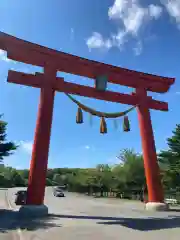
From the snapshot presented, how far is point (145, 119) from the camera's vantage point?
60.7ft

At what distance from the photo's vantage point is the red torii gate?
1459 centimetres

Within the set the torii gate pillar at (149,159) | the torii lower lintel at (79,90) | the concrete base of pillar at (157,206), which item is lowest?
the concrete base of pillar at (157,206)

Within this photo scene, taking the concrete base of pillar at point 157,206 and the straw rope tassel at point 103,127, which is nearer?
the concrete base of pillar at point 157,206

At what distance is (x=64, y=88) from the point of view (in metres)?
16.5

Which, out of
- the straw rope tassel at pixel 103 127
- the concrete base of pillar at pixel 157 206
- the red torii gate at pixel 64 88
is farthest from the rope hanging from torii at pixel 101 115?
the concrete base of pillar at pixel 157 206

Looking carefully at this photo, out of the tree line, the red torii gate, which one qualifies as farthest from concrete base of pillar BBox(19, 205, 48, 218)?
the tree line

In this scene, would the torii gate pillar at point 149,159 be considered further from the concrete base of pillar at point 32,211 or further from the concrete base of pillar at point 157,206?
the concrete base of pillar at point 32,211

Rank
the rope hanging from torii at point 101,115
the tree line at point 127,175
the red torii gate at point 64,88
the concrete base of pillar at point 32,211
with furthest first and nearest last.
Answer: the tree line at point 127,175, the rope hanging from torii at point 101,115, the red torii gate at point 64,88, the concrete base of pillar at point 32,211

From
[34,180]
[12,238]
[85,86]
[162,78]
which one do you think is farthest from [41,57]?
[12,238]

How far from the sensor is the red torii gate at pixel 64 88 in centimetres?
1459

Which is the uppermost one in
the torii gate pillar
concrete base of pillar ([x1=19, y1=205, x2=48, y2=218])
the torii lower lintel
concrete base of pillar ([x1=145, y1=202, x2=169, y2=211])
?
the torii lower lintel

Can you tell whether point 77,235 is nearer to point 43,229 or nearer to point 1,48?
point 43,229

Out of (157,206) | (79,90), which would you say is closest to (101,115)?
(79,90)

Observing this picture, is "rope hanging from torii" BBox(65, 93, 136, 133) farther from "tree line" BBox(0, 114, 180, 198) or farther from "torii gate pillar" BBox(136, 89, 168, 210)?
"tree line" BBox(0, 114, 180, 198)
